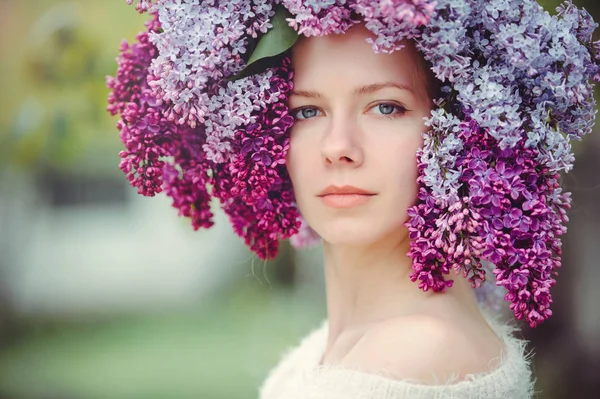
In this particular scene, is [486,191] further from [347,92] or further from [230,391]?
[230,391]

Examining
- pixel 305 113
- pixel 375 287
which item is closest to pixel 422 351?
pixel 375 287

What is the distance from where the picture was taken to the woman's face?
174 cm

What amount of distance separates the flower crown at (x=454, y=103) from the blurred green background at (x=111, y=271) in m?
1.14

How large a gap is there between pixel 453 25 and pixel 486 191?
39 centimetres

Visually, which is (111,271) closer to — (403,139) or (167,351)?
(167,351)

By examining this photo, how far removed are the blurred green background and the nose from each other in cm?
139

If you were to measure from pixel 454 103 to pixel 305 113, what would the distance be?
383 millimetres

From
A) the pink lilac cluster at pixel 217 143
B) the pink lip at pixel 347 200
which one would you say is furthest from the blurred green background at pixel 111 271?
the pink lip at pixel 347 200

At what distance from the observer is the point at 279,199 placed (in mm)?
2037

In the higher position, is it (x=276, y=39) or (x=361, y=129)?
(x=276, y=39)

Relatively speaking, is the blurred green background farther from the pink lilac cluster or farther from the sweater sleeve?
the sweater sleeve

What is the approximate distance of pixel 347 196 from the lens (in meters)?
1.78

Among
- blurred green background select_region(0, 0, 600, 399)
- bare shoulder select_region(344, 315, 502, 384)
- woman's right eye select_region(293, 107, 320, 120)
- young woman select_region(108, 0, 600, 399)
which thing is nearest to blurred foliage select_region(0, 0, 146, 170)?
blurred green background select_region(0, 0, 600, 399)

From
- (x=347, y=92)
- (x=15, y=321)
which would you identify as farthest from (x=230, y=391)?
(x=347, y=92)
